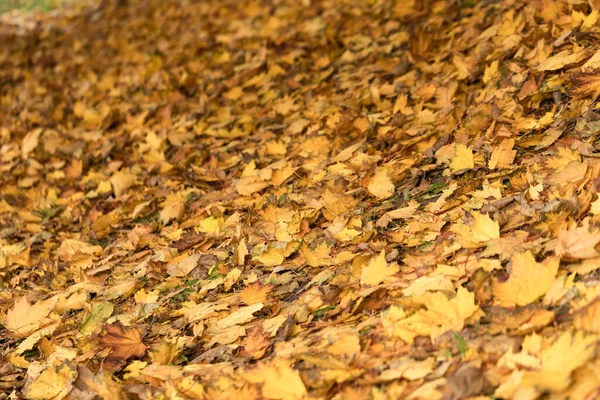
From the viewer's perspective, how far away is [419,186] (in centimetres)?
242

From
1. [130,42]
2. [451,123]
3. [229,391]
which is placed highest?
[130,42]

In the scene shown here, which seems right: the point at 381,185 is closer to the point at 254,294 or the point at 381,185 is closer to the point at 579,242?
the point at 254,294

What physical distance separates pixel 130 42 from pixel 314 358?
15.2ft

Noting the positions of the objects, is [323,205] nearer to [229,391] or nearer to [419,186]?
[419,186]

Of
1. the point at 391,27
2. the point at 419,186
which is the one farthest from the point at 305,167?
the point at 391,27

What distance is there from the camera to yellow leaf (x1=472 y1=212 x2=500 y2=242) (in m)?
1.90

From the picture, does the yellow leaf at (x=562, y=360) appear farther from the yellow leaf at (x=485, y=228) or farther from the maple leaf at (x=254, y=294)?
the maple leaf at (x=254, y=294)

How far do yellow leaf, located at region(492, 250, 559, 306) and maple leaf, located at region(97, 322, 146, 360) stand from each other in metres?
1.09

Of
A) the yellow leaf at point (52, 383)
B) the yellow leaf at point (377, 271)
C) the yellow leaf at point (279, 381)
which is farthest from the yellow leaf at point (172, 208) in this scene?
the yellow leaf at point (279, 381)

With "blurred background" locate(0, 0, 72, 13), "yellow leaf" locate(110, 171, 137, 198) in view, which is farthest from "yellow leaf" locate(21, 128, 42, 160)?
"blurred background" locate(0, 0, 72, 13)

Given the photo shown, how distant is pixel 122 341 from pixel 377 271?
2.73ft

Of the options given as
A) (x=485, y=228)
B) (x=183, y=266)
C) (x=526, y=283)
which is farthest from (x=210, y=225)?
(x=526, y=283)

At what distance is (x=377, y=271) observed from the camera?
1.93 meters

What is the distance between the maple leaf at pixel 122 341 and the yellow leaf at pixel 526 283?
1.09 m
